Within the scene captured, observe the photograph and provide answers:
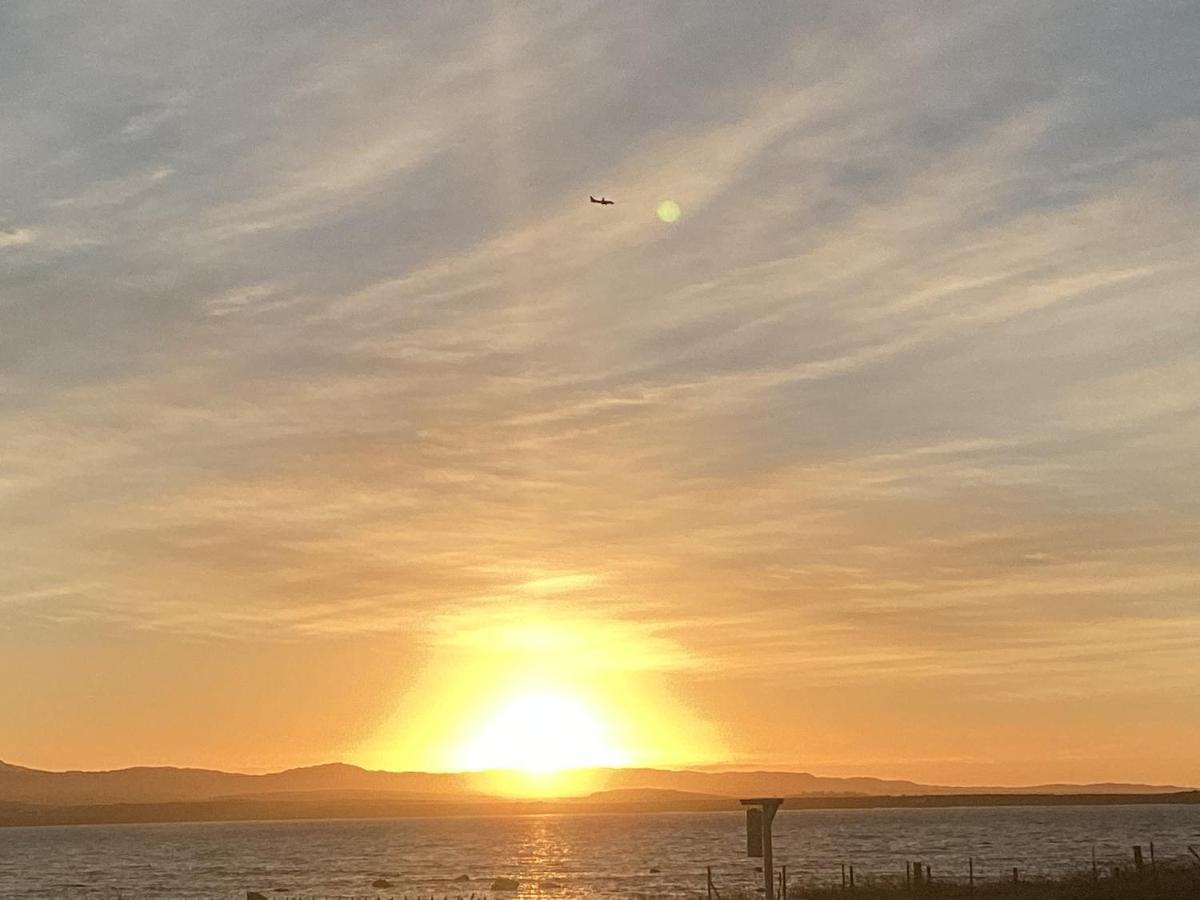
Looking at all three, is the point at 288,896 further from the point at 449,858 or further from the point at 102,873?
the point at 449,858

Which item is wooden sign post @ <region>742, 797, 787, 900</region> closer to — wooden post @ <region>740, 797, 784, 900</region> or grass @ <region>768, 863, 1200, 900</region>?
wooden post @ <region>740, 797, 784, 900</region>

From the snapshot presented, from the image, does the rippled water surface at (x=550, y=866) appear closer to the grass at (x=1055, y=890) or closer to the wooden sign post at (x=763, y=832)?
the grass at (x=1055, y=890)

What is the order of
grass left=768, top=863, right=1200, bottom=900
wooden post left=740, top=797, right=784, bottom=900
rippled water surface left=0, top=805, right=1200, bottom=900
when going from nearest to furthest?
1. wooden post left=740, top=797, right=784, bottom=900
2. grass left=768, top=863, right=1200, bottom=900
3. rippled water surface left=0, top=805, right=1200, bottom=900

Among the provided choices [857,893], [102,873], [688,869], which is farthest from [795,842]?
[857,893]

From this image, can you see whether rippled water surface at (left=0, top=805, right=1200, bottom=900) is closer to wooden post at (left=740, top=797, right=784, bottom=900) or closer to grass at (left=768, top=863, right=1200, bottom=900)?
grass at (left=768, top=863, right=1200, bottom=900)

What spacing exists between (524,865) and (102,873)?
4400 cm

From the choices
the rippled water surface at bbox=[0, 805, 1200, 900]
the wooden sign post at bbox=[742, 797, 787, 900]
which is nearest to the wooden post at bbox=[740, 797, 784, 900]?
the wooden sign post at bbox=[742, 797, 787, 900]

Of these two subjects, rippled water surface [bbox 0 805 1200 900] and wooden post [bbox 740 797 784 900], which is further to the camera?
rippled water surface [bbox 0 805 1200 900]

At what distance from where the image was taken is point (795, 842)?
194 metres

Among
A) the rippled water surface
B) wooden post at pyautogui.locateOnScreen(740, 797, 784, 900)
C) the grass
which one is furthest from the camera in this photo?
the rippled water surface

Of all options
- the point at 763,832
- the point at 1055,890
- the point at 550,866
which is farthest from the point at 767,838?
the point at 550,866

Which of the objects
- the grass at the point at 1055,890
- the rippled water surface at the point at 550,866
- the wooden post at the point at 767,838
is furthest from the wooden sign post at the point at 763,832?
the rippled water surface at the point at 550,866

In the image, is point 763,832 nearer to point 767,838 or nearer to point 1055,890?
point 767,838

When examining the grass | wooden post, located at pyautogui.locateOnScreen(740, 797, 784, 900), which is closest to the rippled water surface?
the grass
